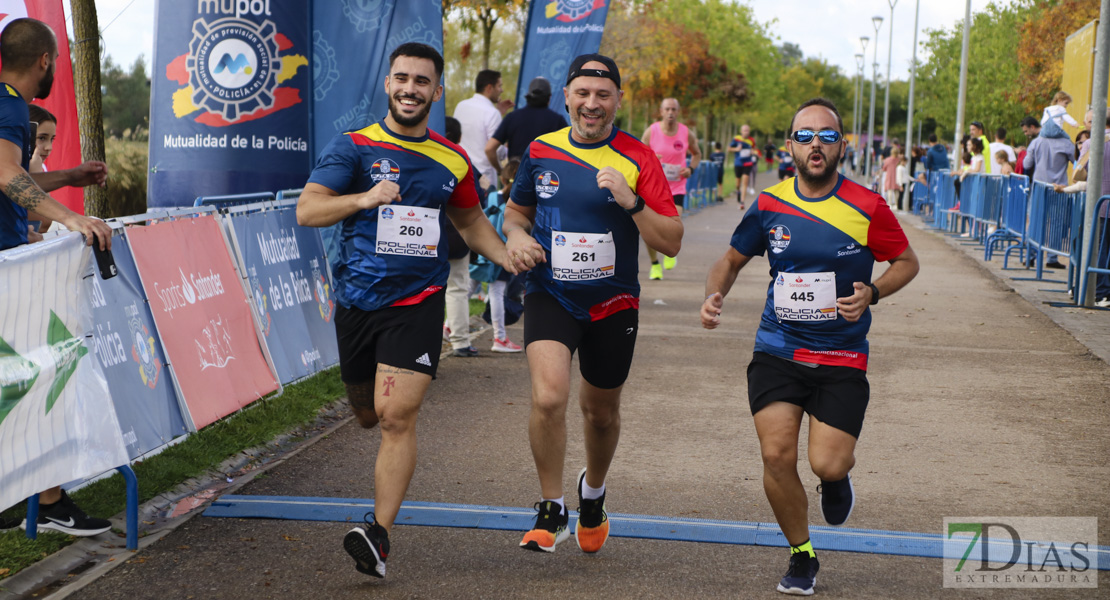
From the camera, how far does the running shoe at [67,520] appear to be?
16.6 ft

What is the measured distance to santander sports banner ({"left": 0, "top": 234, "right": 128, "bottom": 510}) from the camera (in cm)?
452

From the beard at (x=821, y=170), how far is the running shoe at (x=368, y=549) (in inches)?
84.7

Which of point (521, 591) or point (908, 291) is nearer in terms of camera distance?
point (521, 591)

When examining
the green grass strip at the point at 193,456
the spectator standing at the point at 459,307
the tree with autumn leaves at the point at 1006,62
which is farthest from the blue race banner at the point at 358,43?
the tree with autumn leaves at the point at 1006,62

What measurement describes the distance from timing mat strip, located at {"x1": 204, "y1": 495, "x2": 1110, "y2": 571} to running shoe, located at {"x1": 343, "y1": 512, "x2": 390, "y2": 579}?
879mm

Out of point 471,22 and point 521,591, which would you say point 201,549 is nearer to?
point 521,591

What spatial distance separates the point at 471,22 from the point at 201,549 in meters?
18.1

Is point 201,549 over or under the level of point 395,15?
under

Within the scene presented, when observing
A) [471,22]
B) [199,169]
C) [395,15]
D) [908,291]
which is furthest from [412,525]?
[471,22]

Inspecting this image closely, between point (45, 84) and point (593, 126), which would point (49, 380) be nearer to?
point (45, 84)

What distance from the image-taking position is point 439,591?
14.9 ft

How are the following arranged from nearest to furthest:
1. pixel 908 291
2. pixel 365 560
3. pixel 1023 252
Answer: pixel 365 560
pixel 908 291
pixel 1023 252

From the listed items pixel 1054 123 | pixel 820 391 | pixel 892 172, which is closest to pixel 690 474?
pixel 820 391

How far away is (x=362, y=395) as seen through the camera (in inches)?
197
